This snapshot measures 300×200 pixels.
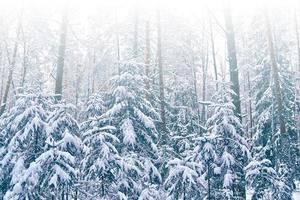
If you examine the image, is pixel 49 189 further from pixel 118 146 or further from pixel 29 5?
pixel 29 5

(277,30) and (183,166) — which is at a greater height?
(277,30)

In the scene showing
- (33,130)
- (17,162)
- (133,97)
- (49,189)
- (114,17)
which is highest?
(114,17)

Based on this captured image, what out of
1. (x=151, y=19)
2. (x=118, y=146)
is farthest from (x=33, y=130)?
(x=151, y=19)

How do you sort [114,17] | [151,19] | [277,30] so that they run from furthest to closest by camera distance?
[114,17]
[277,30]
[151,19]

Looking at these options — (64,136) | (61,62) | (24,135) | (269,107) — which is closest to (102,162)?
(64,136)

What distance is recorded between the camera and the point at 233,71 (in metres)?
11.8

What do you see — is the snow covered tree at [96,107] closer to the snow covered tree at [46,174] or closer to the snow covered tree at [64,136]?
the snow covered tree at [64,136]

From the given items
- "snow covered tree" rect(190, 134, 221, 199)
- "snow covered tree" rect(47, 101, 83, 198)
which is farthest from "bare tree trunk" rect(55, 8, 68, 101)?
"snow covered tree" rect(190, 134, 221, 199)

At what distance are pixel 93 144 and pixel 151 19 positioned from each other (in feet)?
53.3

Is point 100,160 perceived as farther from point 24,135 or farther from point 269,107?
point 269,107

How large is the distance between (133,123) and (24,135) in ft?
14.3

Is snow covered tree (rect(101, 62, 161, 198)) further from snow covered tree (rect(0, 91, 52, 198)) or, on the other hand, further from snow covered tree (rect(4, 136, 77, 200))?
snow covered tree (rect(4, 136, 77, 200))

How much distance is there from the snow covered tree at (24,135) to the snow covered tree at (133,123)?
2631 millimetres

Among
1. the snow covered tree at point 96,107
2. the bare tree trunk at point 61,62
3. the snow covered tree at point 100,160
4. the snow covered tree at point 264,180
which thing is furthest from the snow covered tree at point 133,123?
the snow covered tree at point 264,180
